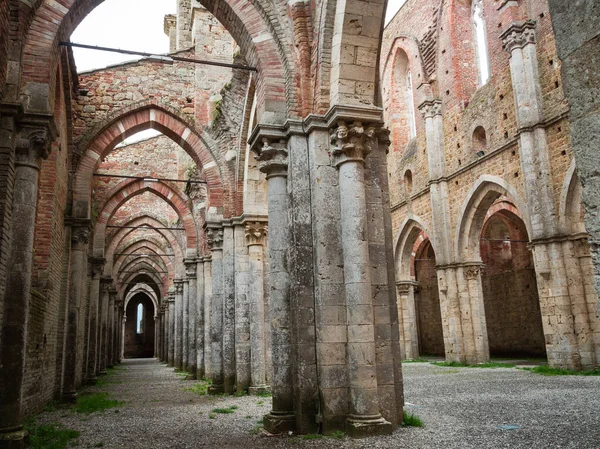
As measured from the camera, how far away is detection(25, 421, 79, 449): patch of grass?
21.0 ft

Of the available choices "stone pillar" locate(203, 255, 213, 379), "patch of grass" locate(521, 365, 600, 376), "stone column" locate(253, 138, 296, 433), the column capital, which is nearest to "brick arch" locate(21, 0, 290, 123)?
"stone column" locate(253, 138, 296, 433)

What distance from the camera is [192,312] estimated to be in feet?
64.1

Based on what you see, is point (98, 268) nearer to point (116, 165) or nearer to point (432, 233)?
point (116, 165)

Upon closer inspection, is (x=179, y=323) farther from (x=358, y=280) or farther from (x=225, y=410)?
(x=358, y=280)

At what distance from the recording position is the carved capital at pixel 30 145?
6.79 m

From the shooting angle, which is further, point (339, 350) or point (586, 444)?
point (339, 350)

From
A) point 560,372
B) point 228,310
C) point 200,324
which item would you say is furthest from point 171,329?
point 560,372

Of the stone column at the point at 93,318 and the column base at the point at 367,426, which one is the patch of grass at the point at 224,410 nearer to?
the column base at the point at 367,426

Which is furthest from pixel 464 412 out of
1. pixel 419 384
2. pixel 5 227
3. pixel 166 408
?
pixel 5 227

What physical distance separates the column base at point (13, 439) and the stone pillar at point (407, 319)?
1763 cm

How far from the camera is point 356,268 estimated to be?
6535 mm

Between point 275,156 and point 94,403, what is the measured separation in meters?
7.22

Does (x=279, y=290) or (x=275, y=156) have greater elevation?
(x=275, y=156)

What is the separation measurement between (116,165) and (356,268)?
14965 millimetres
